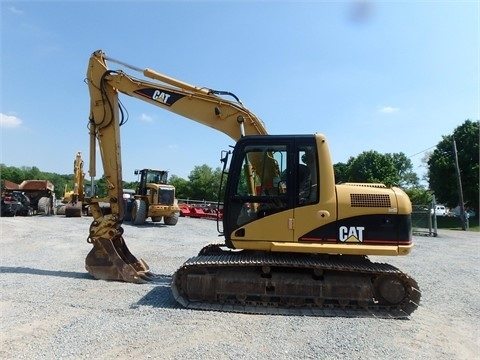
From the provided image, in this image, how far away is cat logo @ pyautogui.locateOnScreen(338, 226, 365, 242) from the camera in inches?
245

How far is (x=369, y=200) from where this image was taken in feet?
20.7

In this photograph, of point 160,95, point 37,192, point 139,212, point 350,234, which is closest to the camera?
point 350,234

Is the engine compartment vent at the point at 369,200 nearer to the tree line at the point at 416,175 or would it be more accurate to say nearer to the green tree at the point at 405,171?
the tree line at the point at 416,175

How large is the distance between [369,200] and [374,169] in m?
55.7

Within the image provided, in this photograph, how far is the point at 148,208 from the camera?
20328 mm

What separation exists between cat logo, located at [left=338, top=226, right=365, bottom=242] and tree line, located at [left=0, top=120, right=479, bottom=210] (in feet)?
21.3

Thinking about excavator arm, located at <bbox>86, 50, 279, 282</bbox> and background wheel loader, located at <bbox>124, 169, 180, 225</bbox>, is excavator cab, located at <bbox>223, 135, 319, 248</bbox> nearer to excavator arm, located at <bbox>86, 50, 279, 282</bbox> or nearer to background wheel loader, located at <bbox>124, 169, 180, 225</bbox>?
excavator arm, located at <bbox>86, 50, 279, 282</bbox>

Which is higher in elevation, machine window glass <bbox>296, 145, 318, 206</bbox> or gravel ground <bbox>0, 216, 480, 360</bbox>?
machine window glass <bbox>296, 145, 318, 206</bbox>

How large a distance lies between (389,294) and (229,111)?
14.3 feet

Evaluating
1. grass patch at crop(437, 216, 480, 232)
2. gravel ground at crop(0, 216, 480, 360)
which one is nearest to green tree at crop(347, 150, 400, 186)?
grass patch at crop(437, 216, 480, 232)

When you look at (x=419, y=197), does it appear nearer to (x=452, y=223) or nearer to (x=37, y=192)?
(x=452, y=223)

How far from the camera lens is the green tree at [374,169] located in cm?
5819

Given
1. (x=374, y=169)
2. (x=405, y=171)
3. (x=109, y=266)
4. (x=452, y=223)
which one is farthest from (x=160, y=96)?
(x=405, y=171)

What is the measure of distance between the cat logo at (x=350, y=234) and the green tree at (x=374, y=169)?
2107 inches
